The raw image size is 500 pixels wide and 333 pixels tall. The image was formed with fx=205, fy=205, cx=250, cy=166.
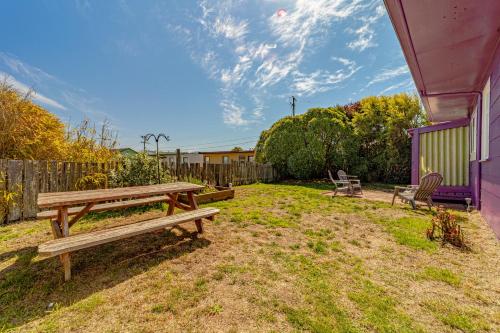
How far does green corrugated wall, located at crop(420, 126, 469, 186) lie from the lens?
6180 millimetres

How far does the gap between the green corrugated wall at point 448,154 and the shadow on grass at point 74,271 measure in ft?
25.3

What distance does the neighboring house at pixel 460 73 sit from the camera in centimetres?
241

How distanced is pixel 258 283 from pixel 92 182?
212 inches

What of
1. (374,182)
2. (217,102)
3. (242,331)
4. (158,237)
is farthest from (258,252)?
(217,102)

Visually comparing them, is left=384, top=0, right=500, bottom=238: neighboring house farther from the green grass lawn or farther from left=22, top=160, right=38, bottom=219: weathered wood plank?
left=22, top=160, right=38, bottom=219: weathered wood plank

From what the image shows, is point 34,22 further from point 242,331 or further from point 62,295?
point 242,331

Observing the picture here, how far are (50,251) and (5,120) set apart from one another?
4.83 meters

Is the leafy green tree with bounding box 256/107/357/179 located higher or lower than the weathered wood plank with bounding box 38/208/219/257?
higher

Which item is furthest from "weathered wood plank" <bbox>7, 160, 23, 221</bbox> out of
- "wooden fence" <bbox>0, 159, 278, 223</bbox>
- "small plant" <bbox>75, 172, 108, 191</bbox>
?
"small plant" <bbox>75, 172, 108, 191</bbox>

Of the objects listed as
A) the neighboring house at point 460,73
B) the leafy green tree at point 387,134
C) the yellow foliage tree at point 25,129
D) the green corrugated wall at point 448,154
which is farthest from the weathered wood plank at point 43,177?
the leafy green tree at point 387,134

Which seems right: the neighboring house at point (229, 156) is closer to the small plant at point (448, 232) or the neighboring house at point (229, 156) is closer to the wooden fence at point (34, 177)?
the wooden fence at point (34, 177)

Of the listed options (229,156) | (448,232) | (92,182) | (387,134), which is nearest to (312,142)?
(387,134)

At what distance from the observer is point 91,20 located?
20.9 ft

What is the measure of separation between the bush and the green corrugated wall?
346 inches
